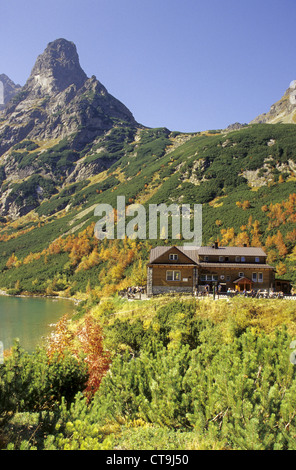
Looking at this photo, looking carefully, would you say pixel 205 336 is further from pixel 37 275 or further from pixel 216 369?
pixel 37 275

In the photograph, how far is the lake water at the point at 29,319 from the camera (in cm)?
4509

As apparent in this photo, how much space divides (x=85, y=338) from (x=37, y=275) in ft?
305

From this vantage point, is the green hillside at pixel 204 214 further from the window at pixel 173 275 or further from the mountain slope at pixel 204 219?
the window at pixel 173 275

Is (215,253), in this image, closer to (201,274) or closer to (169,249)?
(201,274)

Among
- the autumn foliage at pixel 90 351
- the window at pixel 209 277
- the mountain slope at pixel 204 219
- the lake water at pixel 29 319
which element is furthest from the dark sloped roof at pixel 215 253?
the mountain slope at pixel 204 219

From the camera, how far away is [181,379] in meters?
13.3

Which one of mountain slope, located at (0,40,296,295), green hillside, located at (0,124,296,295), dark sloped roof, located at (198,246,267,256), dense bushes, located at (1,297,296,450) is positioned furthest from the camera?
A: green hillside, located at (0,124,296,295)

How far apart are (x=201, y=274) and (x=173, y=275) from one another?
128 inches

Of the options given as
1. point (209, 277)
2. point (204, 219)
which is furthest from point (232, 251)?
point (204, 219)

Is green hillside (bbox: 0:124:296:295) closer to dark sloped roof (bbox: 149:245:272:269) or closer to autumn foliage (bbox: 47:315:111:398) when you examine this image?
dark sloped roof (bbox: 149:245:272:269)

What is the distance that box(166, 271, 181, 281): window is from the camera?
Answer: 35.6 metres

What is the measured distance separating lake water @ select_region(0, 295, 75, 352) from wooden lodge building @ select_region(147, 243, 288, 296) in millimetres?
17294

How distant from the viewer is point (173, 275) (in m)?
35.6

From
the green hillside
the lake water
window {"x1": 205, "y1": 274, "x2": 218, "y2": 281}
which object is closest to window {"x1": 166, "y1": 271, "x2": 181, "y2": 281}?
window {"x1": 205, "y1": 274, "x2": 218, "y2": 281}
